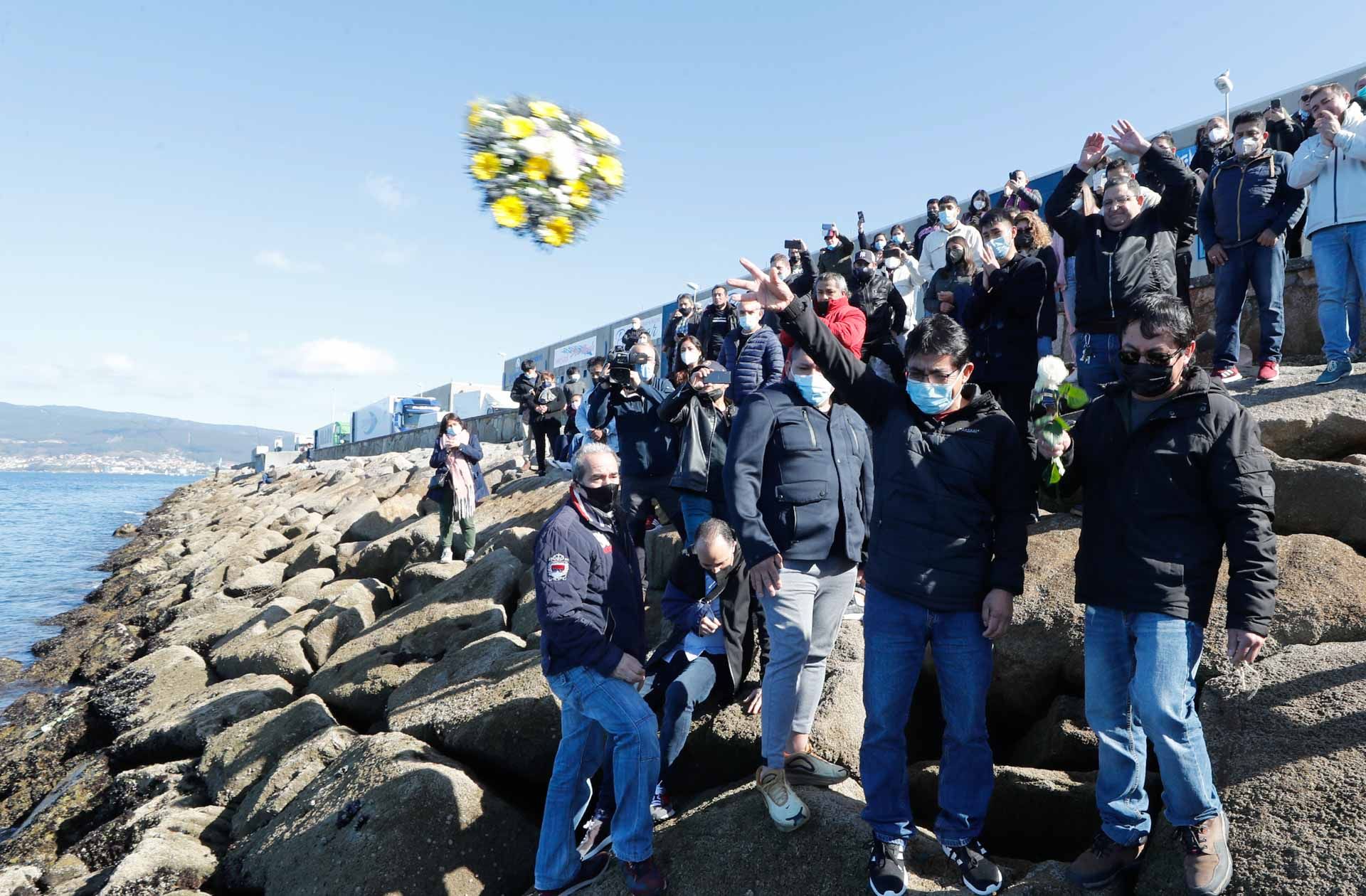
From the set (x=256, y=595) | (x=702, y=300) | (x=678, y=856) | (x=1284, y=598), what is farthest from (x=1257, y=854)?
(x=702, y=300)

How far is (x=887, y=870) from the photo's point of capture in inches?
137

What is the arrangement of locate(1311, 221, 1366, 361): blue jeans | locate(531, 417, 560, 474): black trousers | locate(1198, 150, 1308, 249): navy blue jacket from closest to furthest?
locate(1311, 221, 1366, 361): blue jeans, locate(1198, 150, 1308, 249): navy blue jacket, locate(531, 417, 560, 474): black trousers

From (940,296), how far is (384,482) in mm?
17824

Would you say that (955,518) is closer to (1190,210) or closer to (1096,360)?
(1096,360)

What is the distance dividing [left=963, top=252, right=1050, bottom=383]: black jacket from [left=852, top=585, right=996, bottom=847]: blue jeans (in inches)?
101

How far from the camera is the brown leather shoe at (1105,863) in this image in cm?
329

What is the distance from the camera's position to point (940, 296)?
6.40 metres

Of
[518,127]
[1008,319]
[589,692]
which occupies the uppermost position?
[518,127]

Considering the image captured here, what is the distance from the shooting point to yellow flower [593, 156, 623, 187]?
4453 mm

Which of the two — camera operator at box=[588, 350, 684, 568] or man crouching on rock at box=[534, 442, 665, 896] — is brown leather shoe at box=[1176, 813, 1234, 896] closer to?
man crouching on rock at box=[534, 442, 665, 896]

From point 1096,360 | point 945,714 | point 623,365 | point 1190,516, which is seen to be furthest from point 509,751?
point 1096,360

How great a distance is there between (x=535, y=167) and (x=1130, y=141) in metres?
3.59

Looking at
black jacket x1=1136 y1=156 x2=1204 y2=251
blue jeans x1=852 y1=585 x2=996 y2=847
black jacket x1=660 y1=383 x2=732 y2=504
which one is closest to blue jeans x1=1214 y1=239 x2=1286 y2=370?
black jacket x1=1136 y1=156 x2=1204 y2=251

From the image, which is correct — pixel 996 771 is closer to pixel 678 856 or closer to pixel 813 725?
pixel 813 725
